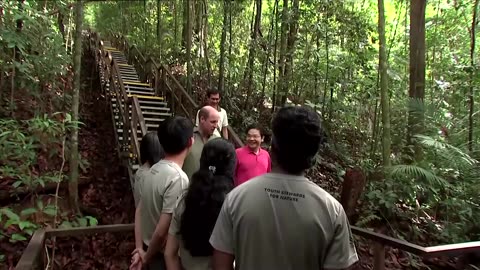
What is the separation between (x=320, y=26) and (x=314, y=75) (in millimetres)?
1110

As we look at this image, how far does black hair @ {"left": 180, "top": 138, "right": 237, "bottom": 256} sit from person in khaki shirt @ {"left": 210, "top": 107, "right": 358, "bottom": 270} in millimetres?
348

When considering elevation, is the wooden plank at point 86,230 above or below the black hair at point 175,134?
below

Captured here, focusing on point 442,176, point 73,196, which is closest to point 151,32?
point 73,196

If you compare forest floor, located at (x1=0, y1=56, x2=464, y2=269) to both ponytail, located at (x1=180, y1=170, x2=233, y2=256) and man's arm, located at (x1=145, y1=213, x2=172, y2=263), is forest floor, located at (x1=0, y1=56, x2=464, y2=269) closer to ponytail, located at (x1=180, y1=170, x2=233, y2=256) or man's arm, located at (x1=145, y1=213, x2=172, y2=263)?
man's arm, located at (x1=145, y1=213, x2=172, y2=263)

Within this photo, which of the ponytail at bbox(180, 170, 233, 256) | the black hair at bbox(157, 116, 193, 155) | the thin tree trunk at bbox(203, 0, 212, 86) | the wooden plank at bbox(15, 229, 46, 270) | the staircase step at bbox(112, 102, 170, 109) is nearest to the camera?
the ponytail at bbox(180, 170, 233, 256)

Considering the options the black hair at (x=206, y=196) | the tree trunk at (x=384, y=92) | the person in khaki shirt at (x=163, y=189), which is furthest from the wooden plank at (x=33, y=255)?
the tree trunk at (x=384, y=92)

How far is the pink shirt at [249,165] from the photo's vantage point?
378cm

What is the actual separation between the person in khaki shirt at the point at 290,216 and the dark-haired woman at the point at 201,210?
35 centimetres

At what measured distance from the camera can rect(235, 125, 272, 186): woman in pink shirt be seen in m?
3.78

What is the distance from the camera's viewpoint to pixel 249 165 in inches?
149

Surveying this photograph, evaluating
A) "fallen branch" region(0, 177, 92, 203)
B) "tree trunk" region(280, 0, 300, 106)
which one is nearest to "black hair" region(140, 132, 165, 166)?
"fallen branch" region(0, 177, 92, 203)

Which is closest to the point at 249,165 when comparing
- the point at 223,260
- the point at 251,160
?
the point at 251,160

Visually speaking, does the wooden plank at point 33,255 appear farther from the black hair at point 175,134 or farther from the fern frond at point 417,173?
the fern frond at point 417,173

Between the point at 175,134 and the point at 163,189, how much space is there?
319mm
